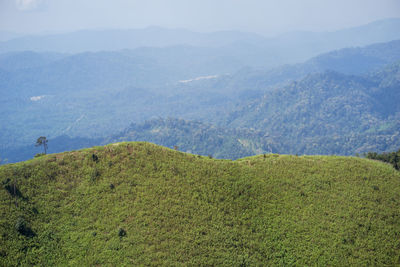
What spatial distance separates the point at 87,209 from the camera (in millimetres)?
46719

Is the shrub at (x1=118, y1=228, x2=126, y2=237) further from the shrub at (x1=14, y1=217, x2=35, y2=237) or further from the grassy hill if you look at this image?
the shrub at (x1=14, y1=217, x2=35, y2=237)

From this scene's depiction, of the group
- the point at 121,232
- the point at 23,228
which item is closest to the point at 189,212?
the point at 121,232

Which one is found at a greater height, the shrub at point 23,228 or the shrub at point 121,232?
the shrub at point 23,228

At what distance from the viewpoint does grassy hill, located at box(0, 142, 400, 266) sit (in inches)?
1623

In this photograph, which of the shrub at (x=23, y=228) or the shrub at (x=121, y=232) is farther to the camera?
the shrub at (x=121, y=232)

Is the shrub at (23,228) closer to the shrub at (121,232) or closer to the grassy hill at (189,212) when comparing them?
the grassy hill at (189,212)

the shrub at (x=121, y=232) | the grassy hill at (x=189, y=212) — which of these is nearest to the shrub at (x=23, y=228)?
the grassy hill at (x=189, y=212)

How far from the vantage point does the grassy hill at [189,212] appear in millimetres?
41219

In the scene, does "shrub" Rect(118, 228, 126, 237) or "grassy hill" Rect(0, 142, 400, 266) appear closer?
"grassy hill" Rect(0, 142, 400, 266)

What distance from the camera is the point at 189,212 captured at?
46.9 metres

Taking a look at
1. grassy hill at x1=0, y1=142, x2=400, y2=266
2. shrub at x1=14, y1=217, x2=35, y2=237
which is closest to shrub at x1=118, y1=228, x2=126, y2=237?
Answer: grassy hill at x1=0, y1=142, x2=400, y2=266

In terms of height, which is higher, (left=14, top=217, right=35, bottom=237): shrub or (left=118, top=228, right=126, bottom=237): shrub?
(left=14, top=217, right=35, bottom=237): shrub

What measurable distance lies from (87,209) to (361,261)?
4420 cm

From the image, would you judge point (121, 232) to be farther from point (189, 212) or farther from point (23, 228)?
point (23, 228)
